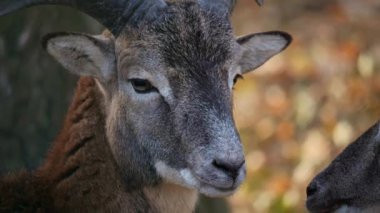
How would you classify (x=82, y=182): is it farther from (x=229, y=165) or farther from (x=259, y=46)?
(x=259, y=46)

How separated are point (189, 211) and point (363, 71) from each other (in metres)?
8.06

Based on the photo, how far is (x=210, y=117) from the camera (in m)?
7.32

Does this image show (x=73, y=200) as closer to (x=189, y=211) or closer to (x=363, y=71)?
(x=189, y=211)

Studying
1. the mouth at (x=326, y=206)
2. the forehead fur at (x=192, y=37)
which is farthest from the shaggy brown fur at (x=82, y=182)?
the mouth at (x=326, y=206)

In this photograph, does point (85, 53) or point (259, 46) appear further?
point (259, 46)

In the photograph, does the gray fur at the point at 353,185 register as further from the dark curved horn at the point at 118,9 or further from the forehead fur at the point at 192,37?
the dark curved horn at the point at 118,9

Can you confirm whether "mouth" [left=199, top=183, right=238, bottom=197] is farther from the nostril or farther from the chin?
the nostril

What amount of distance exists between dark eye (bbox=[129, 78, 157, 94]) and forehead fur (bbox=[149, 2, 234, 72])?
0.17 m

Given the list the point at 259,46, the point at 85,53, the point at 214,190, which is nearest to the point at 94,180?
the point at 85,53

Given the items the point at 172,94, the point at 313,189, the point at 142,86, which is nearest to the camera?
the point at 172,94

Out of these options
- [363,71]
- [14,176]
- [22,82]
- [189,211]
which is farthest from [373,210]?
[363,71]

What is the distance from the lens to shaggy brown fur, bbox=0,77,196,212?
304 inches

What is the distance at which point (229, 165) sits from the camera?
7.11 meters

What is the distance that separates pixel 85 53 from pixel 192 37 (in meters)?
0.68
